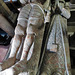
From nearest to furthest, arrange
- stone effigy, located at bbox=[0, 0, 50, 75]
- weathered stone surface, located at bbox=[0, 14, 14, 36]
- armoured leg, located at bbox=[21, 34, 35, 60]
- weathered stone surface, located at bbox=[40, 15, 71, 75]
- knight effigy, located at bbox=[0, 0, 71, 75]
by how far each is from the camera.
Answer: stone effigy, located at bbox=[0, 0, 50, 75] → knight effigy, located at bbox=[0, 0, 71, 75] → armoured leg, located at bbox=[21, 34, 35, 60] → weathered stone surface, located at bbox=[40, 15, 71, 75] → weathered stone surface, located at bbox=[0, 14, 14, 36]

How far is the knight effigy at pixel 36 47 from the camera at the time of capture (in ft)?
5.12

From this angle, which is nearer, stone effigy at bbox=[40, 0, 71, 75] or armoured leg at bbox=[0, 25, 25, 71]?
armoured leg at bbox=[0, 25, 25, 71]

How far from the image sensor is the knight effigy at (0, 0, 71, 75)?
1560 millimetres

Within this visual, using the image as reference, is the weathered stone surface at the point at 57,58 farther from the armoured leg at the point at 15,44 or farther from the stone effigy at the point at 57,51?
the armoured leg at the point at 15,44

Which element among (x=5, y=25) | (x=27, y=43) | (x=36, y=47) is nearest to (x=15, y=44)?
(x=27, y=43)

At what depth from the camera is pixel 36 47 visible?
1881mm

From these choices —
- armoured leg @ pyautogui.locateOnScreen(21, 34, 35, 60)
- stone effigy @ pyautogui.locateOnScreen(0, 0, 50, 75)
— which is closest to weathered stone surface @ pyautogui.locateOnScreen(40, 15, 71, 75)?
stone effigy @ pyautogui.locateOnScreen(0, 0, 50, 75)

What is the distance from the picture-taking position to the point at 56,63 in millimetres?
1937

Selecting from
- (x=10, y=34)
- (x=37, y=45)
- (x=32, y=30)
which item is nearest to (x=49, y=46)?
(x=37, y=45)

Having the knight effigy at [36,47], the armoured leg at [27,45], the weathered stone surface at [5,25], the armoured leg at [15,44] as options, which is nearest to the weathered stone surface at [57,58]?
the knight effigy at [36,47]

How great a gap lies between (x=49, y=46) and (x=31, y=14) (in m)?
0.84

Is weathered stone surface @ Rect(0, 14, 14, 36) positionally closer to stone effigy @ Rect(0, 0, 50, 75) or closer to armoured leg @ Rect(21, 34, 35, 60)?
stone effigy @ Rect(0, 0, 50, 75)

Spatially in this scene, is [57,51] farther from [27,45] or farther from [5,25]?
[5,25]

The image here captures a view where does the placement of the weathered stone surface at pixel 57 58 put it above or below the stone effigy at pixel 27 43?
below
